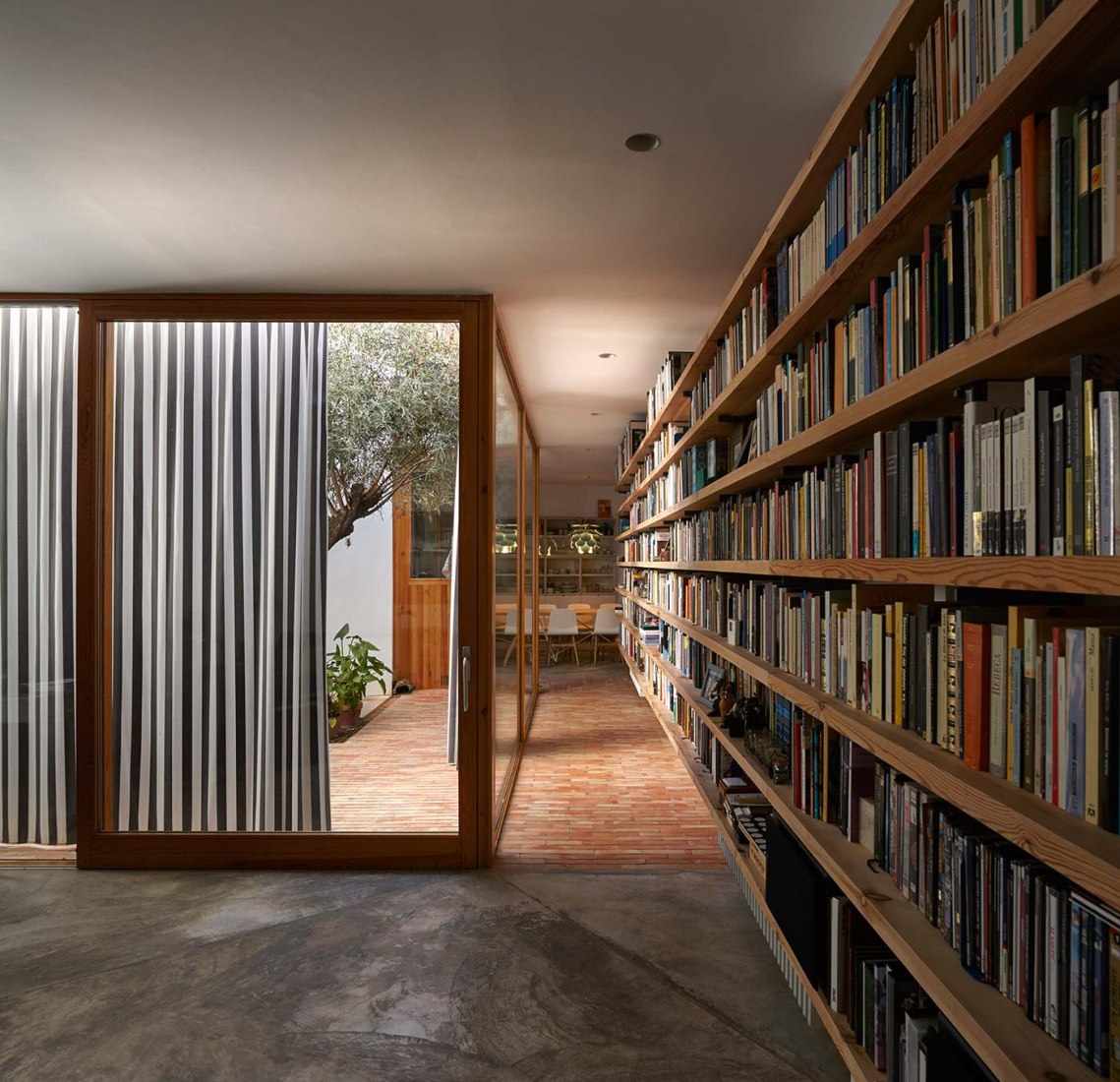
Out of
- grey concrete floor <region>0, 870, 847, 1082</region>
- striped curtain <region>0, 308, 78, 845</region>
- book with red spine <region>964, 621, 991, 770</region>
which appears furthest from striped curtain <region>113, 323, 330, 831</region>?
book with red spine <region>964, 621, 991, 770</region>

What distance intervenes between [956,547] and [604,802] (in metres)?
3.27

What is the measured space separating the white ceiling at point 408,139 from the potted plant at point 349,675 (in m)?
1.58

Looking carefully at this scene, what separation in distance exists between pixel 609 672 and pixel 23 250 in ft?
23.6

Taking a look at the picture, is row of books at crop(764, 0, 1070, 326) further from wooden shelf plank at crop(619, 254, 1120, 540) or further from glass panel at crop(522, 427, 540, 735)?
glass panel at crop(522, 427, 540, 735)

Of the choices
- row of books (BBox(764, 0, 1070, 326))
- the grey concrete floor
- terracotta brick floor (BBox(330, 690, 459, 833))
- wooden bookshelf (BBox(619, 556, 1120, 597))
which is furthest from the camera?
Answer: terracotta brick floor (BBox(330, 690, 459, 833))

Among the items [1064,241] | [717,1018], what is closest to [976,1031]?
[1064,241]

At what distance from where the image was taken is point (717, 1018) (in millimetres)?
2221

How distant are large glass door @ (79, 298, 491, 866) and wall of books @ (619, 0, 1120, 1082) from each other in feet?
5.30

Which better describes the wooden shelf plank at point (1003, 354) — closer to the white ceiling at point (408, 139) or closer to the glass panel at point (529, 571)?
the white ceiling at point (408, 139)

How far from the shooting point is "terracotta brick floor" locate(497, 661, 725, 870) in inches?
136

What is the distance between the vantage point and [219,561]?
11.3 ft

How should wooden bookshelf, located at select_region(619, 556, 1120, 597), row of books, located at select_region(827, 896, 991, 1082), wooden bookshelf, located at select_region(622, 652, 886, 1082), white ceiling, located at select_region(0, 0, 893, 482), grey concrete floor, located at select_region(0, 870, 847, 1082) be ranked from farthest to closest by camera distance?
grey concrete floor, located at select_region(0, 870, 847, 1082) → white ceiling, located at select_region(0, 0, 893, 482) → wooden bookshelf, located at select_region(622, 652, 886, 1082) → row of books, located at select_region(827, 896, 991, 1082) → wooden bookshelf, located at select_region(619, 556, 1120, 597)

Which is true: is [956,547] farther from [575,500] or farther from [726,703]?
[575,500]

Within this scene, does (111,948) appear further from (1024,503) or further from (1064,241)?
(1064,241)
